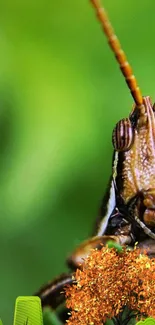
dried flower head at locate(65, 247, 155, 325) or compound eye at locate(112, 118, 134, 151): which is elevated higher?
compound eye at locate(112, 118, 134, 151)

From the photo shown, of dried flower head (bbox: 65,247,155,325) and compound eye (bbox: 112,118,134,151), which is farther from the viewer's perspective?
compound eye (bbox: 112,118,134,151)

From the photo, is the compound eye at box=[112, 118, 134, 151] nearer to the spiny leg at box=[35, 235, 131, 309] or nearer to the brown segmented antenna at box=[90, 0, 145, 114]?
the brown segmented antenna at box=[90, 0, 145, 114]

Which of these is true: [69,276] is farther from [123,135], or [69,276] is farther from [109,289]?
[123,135]

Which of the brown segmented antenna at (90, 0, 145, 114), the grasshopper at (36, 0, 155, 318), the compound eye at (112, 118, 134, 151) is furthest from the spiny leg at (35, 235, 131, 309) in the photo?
the brown segmented antenna at (90, 0, 145, 114)

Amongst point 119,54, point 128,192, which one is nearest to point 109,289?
point 128,192

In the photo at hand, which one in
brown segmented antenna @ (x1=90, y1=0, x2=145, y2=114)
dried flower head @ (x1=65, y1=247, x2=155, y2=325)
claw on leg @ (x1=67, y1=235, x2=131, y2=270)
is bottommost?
dried flower head @ (x1=65, y1=247, x2=155, y2=325)

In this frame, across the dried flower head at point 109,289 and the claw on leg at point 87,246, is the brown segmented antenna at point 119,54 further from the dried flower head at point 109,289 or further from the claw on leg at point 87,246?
the dried flower head at point 109,289

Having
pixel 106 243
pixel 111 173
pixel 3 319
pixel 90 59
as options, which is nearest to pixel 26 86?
pixel 90 59
